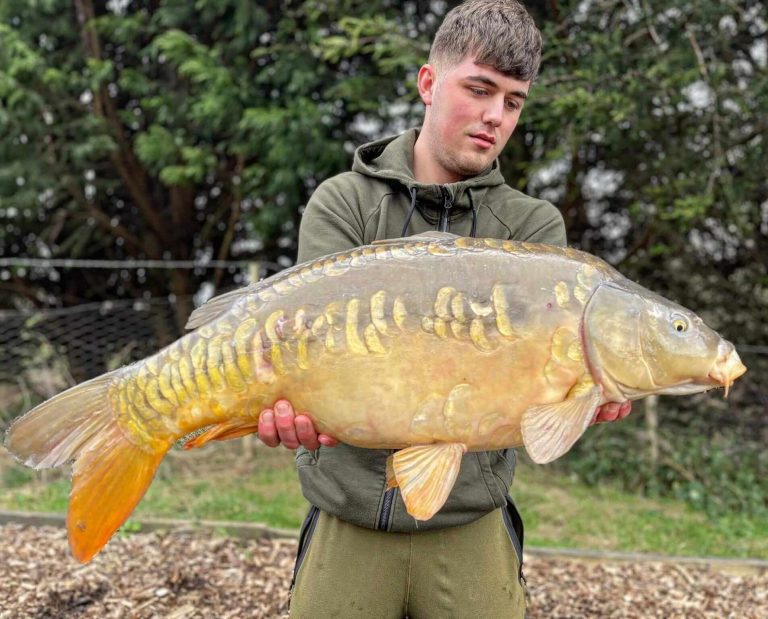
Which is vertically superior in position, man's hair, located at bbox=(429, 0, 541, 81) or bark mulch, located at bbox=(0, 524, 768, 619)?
man's hair, located at bbox=(429, 0, 541, 81)

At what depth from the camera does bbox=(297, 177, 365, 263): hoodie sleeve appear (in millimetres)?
1592

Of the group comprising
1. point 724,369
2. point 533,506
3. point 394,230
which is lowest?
point 533,506

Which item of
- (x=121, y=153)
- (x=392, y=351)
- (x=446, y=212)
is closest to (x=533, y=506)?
(x=446, y=212)

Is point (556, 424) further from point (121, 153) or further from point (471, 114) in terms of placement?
point (121, 153)

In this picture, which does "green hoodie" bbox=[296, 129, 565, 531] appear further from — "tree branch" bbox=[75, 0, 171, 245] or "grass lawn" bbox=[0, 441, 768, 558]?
"tree branch" bbox=[75, 0, 171, 245]

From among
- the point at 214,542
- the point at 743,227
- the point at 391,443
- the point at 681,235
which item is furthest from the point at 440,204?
the point at 681,235

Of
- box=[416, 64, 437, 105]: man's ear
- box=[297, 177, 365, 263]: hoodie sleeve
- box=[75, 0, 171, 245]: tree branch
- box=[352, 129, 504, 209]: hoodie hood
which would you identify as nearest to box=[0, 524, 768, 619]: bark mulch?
box=[297, 177, 365, 263]: hoodie sleeve

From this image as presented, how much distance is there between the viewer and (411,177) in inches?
64.6

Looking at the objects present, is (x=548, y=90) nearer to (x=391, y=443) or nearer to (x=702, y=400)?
(x=702, y=400)

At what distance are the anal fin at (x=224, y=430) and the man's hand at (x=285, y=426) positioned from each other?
0.09ft

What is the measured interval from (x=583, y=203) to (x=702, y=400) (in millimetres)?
1251

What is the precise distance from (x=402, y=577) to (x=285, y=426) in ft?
1.46

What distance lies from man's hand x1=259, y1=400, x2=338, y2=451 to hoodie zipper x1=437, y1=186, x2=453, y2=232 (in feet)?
1.61

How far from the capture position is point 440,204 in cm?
163
